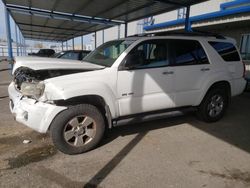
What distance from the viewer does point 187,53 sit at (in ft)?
16.2

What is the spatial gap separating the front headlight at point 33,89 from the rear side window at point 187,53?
262 cm

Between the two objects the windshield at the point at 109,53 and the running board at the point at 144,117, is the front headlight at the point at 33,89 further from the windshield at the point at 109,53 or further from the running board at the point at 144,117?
the running board at the point at 144,117

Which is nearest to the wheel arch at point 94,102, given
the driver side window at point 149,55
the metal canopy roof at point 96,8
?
the driver side window at point 149,55

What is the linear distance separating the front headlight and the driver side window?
1.50 m

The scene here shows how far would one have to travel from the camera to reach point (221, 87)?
5.43 meters

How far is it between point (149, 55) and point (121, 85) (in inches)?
36.5

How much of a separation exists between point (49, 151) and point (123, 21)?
11.3m

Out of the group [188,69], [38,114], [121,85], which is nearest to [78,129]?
[38,114]

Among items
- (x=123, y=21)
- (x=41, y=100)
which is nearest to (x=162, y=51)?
(x=41, y=100)

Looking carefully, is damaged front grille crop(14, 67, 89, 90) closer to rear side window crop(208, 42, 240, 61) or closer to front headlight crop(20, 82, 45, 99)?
front headlight crop(20, 82, 45, 99)

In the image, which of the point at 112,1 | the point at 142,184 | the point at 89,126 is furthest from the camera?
the point at 112,1

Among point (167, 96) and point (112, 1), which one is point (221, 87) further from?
point (112, 1)

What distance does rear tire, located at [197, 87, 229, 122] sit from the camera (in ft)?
17.4

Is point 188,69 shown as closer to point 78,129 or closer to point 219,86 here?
point 219,86
